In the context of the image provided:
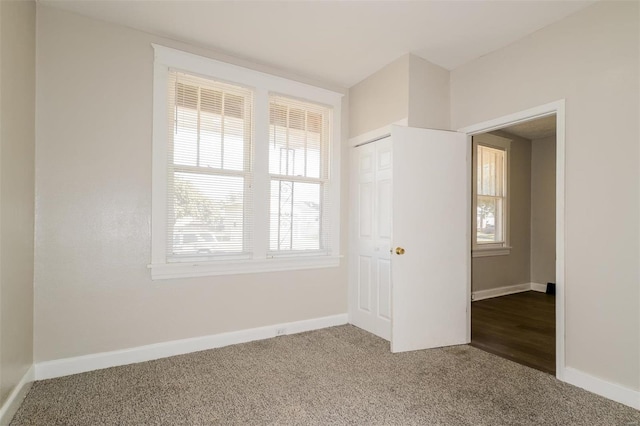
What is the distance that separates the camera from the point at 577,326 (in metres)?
2.54

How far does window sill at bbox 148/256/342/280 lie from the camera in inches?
118

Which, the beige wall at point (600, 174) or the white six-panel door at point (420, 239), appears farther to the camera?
the white six-panel door at point (420, 239)

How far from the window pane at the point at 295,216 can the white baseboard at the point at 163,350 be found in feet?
2.76

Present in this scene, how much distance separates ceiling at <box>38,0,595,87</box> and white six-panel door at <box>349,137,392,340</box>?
0.98m

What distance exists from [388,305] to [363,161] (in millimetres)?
1605

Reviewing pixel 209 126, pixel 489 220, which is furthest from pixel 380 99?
pixel 489 220

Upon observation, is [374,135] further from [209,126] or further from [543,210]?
[543,210]

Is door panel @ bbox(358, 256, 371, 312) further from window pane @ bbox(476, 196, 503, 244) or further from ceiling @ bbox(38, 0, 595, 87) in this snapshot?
window pane @ bbox(476, 196, 503, 244)

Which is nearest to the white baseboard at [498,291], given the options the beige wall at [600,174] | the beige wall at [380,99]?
the beige wall at [600,174]

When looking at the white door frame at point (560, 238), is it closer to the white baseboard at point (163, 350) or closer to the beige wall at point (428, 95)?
the beige wall at point (428, 95)

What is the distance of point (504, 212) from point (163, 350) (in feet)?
17.9

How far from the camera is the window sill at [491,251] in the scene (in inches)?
210

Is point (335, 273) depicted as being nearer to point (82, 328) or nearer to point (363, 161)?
point (363, 161)

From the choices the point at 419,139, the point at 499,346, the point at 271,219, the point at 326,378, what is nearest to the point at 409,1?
the point at 419,139
